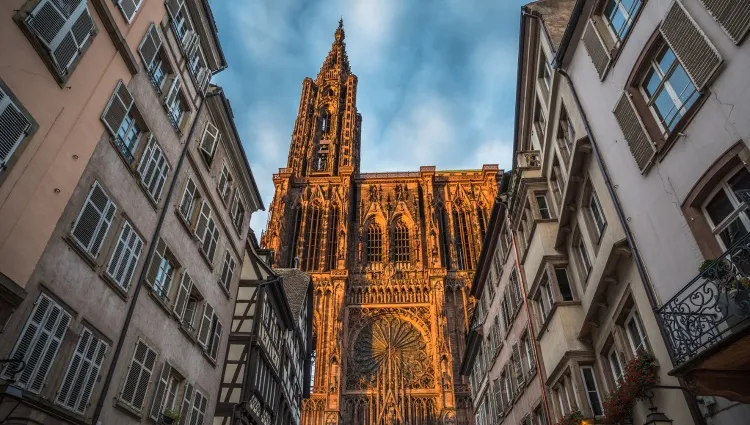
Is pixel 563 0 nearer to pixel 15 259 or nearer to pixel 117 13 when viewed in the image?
pixel 117 13

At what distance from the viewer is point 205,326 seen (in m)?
14.2

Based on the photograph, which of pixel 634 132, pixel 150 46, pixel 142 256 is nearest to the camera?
pixel 634 132

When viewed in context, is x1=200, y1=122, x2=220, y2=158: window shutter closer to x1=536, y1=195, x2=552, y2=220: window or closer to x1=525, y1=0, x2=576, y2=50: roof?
x1=536, y1=195, x2=552, y2=220: window

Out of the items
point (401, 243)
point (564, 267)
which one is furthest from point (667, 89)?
point (401, 243)

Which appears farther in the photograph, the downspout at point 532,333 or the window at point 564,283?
the downspout at point 532,333

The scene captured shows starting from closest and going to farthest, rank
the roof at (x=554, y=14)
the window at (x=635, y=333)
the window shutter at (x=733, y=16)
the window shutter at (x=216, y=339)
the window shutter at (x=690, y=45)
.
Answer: the window shutter at (x=733, y=16), the window shutter at (x=690, y=45), the window at (x=635, y=333), the roof at (x=554, y=14), the window shutter at (x=216, y=339)

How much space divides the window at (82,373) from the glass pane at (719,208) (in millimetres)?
10141

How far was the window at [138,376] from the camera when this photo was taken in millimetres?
10078

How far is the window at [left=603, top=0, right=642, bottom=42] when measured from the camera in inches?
381

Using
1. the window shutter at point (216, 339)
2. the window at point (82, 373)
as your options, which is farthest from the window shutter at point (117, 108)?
the window shutter at point (216, 339)

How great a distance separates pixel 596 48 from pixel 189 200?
417 inches

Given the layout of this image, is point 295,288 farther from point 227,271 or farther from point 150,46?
point 150,46

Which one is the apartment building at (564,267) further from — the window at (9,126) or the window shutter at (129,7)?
the window at (9,126)

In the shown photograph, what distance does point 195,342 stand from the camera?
13.4 meters
